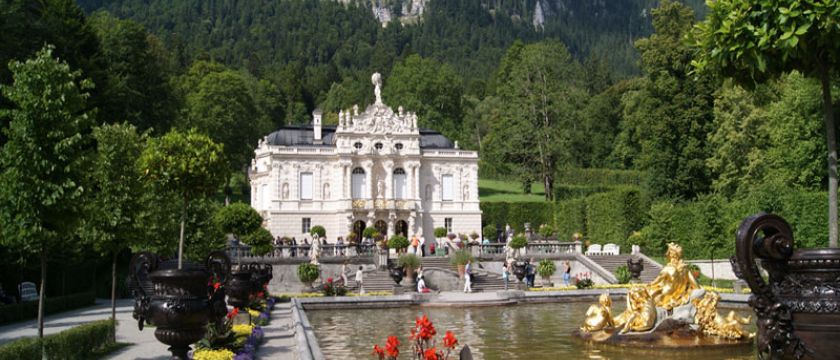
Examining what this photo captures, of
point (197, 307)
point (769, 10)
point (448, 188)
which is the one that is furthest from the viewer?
point (448, 188)

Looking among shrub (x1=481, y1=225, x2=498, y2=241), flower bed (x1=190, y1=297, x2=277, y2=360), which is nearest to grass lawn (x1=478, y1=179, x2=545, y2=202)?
shrub (x1=481, y1=225, x2=498, y2=241)

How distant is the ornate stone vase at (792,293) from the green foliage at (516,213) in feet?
175

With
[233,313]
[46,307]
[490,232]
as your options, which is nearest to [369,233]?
[490,232]

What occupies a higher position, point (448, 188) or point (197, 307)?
point (448, 188)

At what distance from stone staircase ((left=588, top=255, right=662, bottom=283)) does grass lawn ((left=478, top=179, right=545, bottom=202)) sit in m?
24.2

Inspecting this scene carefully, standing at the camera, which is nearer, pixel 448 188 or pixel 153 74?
pixel 153 74

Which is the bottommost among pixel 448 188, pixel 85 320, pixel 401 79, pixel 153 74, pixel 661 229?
pixel 85 320

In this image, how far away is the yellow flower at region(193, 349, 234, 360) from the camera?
38.5ft

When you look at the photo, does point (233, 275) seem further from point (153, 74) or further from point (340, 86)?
point (340, 86)

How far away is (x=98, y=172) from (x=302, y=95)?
93551 mm

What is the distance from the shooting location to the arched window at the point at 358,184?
53.6 metres

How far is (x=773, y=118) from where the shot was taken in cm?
3875

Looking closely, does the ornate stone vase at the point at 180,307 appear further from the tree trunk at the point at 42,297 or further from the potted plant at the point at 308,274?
the potted plant at the point at 308,274

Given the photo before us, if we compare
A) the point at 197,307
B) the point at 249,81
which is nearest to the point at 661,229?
the point at 197,307
